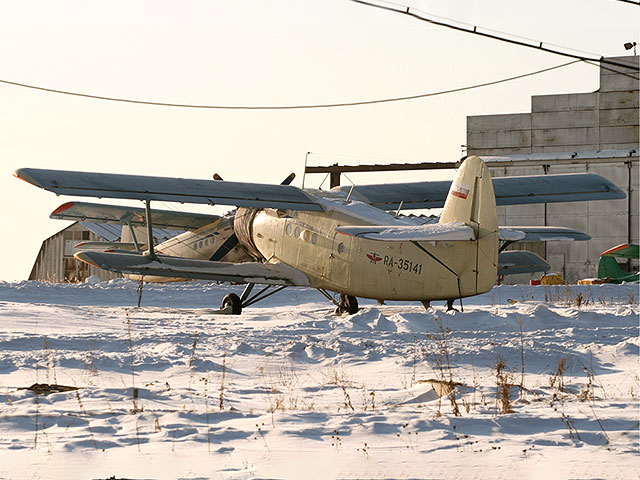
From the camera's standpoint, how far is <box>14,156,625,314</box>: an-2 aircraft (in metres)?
16.6

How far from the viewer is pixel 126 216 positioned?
84.2 ft

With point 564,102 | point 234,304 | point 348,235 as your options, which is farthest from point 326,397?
point 564,102

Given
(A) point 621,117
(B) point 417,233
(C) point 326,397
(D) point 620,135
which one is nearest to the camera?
(C) point 326,397

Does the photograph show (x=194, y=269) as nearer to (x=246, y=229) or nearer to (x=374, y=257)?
(x=246, y=229)

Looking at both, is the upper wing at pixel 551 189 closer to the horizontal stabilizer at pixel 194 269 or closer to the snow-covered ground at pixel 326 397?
the horizontal stabilizer at pixel 194 269

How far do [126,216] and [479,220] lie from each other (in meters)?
12.1

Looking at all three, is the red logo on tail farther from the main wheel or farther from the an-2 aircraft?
the main wheel

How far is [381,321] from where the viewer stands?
16188 mm

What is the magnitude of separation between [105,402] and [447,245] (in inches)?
355

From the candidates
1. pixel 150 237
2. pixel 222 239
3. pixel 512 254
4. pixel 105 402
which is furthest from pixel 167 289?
pixel 105 402

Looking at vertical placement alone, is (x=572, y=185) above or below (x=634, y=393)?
above

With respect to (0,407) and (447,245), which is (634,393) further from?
(447,245)

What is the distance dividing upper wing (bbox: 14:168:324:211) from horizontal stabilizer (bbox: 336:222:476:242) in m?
3.93

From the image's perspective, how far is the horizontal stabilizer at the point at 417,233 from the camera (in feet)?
49.7
